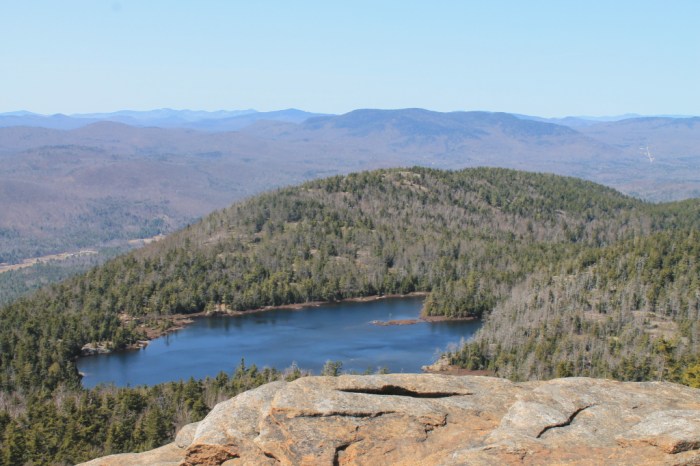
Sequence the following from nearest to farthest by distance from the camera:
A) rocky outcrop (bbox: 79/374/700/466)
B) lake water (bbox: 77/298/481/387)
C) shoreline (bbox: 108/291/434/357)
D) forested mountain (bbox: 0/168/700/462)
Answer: rocky outcrop (bbox: 79/374/700/466), forested mountain (bbox: 0/168/700/462), lake water (bbox: 77/298/481/387), shoreline (bbox: 108/291/434/357)

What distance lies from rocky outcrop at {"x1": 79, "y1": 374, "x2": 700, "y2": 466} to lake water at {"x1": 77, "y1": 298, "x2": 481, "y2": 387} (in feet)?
272

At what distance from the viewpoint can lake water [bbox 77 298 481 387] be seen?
4818 inches

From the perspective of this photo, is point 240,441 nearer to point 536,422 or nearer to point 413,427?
point 413,427

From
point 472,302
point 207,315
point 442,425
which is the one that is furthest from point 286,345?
point 442,425

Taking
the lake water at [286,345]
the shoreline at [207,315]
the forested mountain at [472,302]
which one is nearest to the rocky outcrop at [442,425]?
the forested mountain at [472,302]

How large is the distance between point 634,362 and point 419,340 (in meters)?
45.0

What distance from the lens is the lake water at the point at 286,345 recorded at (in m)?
122

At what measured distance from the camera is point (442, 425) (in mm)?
26359

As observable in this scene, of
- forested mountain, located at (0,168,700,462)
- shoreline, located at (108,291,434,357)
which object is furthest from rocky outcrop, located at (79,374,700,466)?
shoreline, located at (108,291,434,357)

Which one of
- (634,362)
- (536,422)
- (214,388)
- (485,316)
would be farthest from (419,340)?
(536,422)

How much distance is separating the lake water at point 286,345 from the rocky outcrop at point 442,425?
82857 millimetres

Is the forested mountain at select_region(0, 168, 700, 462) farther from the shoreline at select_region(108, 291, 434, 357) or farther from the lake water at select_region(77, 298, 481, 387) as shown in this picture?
the lake water at select_region(77, 298, 481, 387)

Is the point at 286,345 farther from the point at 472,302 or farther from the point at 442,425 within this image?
the point at 442,425

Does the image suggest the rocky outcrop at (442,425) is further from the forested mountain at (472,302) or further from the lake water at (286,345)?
the lake water at (286,345)
